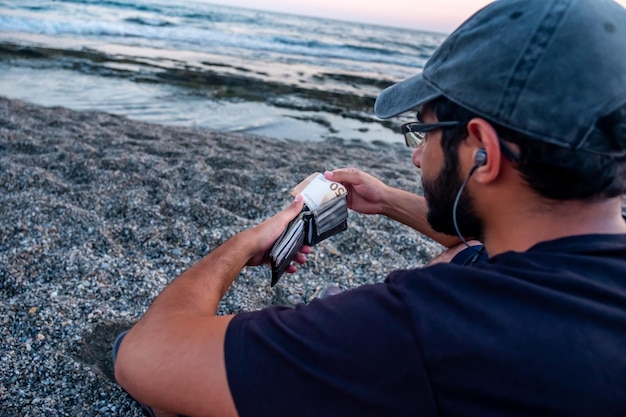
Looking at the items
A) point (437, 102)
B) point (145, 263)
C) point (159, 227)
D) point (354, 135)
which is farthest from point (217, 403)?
point (354, 135)

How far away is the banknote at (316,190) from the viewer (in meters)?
1.97

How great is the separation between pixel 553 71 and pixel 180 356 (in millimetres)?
1051

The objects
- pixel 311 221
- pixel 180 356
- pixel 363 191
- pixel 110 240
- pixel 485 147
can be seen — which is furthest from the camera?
pixel 110 240

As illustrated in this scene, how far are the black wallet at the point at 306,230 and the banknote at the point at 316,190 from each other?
0.02m

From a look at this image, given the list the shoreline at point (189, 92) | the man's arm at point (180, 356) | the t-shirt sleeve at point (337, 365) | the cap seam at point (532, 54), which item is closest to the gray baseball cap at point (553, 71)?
the cap seam at point (532, 54)

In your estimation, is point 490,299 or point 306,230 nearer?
point 490,299

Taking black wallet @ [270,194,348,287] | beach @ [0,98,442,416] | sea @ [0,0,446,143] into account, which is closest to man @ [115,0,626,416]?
black wallet @ [270,194,348,287]

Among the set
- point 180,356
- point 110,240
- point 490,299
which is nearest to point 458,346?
point 490,299

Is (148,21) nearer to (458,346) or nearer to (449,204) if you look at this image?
(449,204)

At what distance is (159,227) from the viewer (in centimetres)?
360

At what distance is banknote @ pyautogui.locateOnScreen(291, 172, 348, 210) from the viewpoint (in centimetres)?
197

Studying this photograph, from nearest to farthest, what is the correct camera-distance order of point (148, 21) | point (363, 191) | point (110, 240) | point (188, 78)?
1. point (363, 191)
2. point (110, 240)
3. point (188, 78)
4. point (148, 21)

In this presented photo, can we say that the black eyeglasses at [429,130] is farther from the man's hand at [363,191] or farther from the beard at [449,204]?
the man's hand at [363,191]

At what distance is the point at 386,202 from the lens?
2428mm
